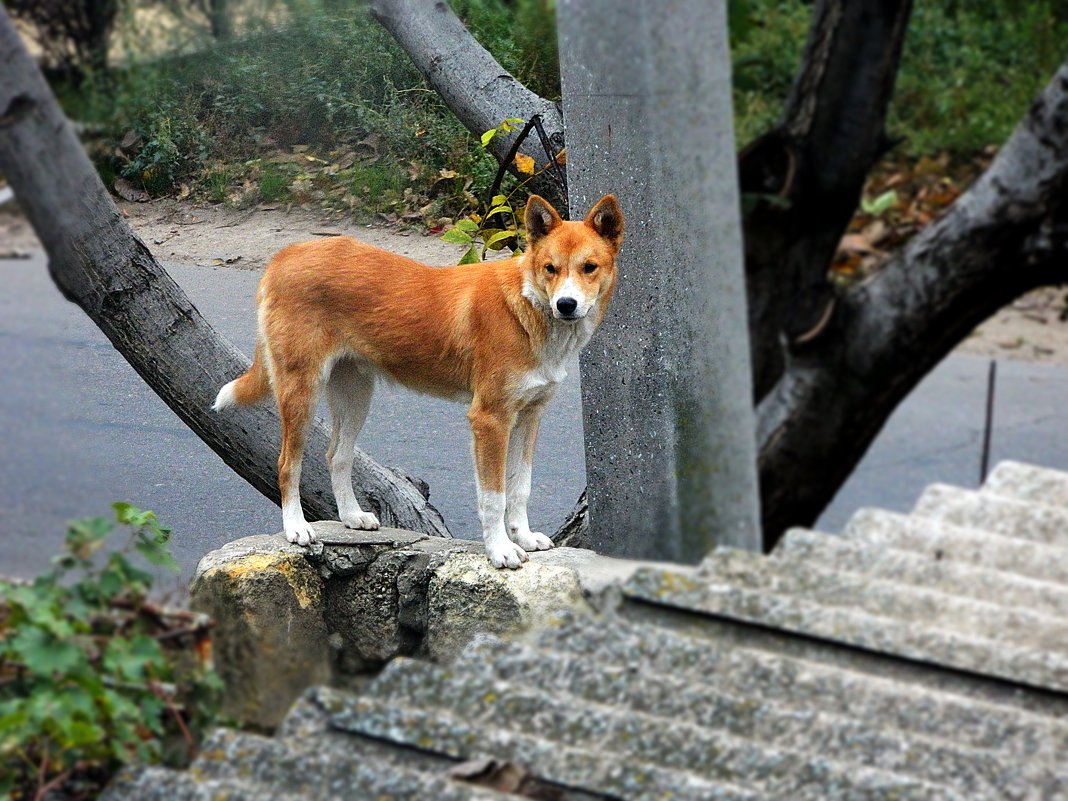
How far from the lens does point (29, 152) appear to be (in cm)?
348

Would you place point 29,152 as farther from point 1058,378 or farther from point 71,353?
point 1058,378

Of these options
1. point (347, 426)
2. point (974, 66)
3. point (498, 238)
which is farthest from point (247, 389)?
point (974, 66)

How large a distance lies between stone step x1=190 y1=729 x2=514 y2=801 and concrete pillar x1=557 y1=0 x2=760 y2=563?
0.88m

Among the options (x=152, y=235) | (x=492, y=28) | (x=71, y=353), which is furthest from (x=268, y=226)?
(x=492, y=28)

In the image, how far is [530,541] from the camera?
5367 millimetres

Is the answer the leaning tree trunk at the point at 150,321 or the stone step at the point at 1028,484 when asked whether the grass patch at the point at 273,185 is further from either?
the stone step at the point at 1028,484

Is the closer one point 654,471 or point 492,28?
point 654,471

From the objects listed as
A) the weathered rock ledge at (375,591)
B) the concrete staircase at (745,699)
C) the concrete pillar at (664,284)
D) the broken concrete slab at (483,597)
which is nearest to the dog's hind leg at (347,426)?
the weathered rock ledge at (375,591)

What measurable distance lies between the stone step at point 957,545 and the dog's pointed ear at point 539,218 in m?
1.90

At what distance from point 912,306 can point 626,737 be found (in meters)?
1.18

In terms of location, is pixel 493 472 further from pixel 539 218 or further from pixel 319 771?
pixel 319 771

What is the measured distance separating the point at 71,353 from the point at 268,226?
0.98 meters

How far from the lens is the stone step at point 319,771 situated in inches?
99.7

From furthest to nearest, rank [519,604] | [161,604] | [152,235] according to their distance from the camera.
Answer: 1. [152,235]
2. [519,604]
3. [161,604]
